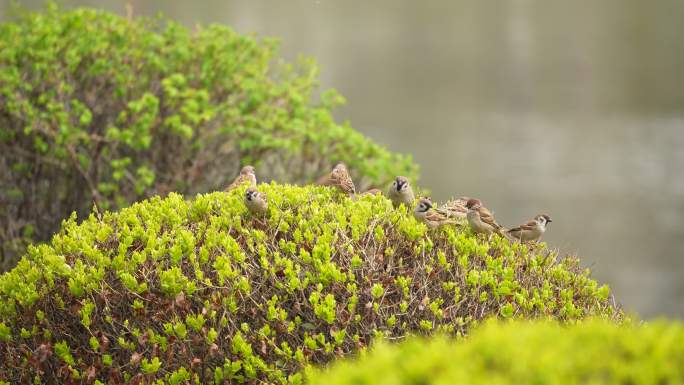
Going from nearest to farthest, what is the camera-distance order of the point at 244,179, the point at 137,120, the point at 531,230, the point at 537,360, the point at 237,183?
the point at 537,360, the point at 531,230, the point at 237,183, the point at 244,179, the point at 137,120

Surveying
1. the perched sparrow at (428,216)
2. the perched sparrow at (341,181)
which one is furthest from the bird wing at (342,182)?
the perched sparrow at (428,216)

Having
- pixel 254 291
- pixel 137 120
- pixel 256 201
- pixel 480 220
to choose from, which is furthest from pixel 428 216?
pixel 137 120

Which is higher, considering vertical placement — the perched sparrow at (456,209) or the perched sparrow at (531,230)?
the perched sparrow at (456,209)

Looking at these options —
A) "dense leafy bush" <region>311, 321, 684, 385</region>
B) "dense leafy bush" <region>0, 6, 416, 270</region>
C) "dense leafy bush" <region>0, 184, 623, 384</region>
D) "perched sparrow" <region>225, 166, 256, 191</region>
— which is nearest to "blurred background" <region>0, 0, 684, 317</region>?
"dense leafy bush" <region>0, 6, 416, 270</region>

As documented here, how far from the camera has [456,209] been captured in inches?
222

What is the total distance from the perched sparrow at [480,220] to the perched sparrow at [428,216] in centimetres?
13

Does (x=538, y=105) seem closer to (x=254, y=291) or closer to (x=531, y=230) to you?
(x=531, y=230)

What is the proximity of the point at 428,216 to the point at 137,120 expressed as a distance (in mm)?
4998

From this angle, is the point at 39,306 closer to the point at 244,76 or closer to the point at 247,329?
the point at 247,329

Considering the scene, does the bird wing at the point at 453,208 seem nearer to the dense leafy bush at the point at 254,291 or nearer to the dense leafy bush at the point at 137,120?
the dense leafy bush at the point at 254,291

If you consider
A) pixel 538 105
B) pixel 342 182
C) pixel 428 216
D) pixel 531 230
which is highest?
pixel 342 182

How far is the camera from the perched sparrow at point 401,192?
5.60 meters

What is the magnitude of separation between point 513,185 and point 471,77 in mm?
7308

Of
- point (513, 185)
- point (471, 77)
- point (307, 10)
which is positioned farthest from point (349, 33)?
point (513, 185)
